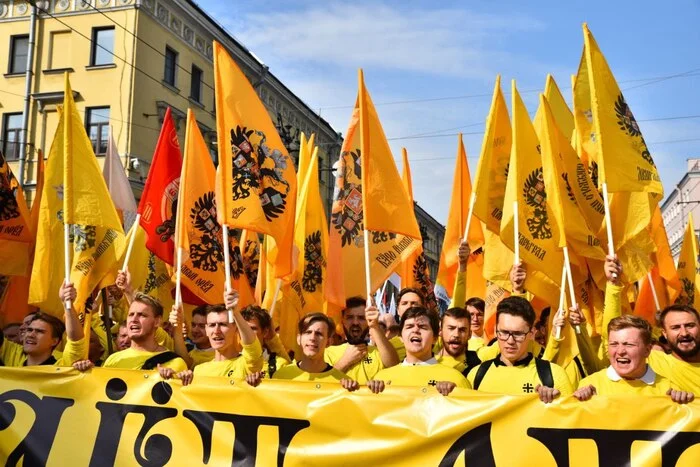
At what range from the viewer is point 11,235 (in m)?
7.81

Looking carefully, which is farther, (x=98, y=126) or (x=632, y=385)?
(x=98, y=126)

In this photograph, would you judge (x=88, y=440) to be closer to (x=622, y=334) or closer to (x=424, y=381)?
(x=424, y=381)

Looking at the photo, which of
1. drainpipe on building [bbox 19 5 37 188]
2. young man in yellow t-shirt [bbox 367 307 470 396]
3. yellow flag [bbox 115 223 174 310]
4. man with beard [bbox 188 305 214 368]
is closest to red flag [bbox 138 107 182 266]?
yellow flag [bbox 115 223 174 310]

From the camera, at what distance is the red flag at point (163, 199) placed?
7566 mm

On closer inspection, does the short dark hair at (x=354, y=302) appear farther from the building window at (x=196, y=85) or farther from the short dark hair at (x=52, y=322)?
the building window at (x=196, y=85)

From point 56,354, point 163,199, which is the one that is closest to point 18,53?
point 163,199

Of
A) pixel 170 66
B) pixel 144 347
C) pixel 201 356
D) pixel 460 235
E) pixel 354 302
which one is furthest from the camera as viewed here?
pixel 170 66

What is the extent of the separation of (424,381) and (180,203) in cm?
306

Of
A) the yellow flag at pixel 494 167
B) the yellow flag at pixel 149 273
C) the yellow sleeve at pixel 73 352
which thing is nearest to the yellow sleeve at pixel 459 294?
the yellow flag at pixel 494 167

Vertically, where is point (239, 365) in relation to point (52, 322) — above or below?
below

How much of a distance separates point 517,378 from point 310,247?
Result: 141 inches

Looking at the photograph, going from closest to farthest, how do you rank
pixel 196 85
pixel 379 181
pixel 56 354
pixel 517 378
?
pixel 517 378
pixel 56 354
pixel 379 181
pixel 196 85

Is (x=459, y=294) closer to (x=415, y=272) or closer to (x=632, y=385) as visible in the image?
(x=415, y=272)

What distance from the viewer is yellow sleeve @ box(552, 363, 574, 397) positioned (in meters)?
4.61
